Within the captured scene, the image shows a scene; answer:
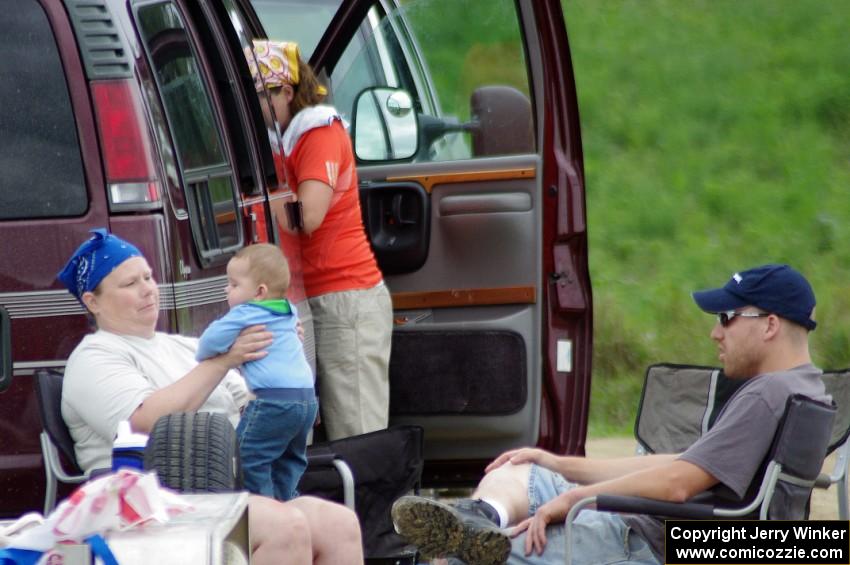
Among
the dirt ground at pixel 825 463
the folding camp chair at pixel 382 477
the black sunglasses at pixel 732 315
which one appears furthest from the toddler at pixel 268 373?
the dirt ground at pixel 825 463

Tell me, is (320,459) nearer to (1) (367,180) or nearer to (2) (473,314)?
(2) (473,314)

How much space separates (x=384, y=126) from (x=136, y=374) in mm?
2487

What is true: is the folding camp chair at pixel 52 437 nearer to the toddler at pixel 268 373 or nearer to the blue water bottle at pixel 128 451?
the blue water bottle at pixel 128 451

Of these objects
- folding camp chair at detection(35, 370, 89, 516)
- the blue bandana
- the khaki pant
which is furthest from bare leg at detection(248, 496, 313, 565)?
the khaki pant

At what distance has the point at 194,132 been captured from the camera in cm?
425

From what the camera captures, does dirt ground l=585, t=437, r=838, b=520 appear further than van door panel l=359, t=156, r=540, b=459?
Yes

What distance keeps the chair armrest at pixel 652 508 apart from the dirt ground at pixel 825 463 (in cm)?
288

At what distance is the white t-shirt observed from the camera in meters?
3.87

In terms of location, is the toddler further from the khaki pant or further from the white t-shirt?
the khaki pant

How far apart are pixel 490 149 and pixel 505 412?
0.97 metres

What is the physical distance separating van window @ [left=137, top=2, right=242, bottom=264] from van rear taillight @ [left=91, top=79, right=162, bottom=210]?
163 millimetres

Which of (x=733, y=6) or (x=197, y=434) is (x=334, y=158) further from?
(x=733, y=6)

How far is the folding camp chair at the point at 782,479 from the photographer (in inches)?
168

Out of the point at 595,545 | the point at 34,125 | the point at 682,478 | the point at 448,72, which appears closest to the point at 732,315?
the point at 682,478
